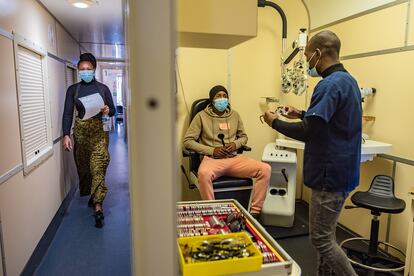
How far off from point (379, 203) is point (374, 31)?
135cm

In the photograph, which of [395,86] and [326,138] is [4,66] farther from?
[395,86]

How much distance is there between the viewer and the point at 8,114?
1.75 metres

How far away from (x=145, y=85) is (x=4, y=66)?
173cm

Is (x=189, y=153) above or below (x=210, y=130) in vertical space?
below

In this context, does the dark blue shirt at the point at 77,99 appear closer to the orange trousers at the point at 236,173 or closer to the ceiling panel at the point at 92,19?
the ceiling panel at the point at 92,19

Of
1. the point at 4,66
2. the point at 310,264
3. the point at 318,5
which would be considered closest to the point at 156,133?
the point at 4,66

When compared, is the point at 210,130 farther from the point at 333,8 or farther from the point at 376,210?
the point at 333,8

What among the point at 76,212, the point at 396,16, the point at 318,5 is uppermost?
the point at 318,5

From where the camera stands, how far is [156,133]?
0.43 m

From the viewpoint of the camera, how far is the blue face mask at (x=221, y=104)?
2.73m

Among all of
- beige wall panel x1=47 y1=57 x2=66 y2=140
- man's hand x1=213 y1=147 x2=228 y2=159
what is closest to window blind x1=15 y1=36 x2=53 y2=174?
beige wall panel x1=47 y1=57 x2=66 y2=140

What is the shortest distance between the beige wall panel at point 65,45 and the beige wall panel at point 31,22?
0.66ft

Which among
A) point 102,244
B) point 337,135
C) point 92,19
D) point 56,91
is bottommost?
point 102,244

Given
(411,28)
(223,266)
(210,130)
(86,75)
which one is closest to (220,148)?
(210,130)
